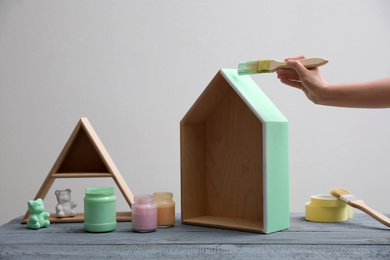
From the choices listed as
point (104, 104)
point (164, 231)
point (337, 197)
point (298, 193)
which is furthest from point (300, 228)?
point (104, 104)

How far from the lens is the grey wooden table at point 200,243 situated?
36.8 inches

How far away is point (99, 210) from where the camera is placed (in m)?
1.16

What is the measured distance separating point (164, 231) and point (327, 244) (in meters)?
0.43

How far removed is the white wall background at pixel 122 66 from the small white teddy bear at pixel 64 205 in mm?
1318

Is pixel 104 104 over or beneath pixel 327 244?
over

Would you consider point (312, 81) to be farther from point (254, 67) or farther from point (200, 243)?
point (200, 243)

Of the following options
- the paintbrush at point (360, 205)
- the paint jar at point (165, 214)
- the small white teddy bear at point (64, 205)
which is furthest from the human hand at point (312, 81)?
the small white teddy bear at point (64, 205)

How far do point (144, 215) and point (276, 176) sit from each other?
38 cm

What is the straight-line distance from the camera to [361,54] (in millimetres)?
2727

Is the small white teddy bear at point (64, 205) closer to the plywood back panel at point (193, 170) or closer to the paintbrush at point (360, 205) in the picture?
the plywood back panel at point (193, 170)

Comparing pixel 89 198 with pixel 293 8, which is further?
pixel 293 8

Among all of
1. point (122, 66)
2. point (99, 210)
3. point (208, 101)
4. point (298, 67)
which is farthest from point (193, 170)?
point (122, 66)

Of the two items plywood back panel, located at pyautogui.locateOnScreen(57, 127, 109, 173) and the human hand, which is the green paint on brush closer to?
the human hand

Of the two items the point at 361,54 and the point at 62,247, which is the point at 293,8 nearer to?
the point at 361,54
